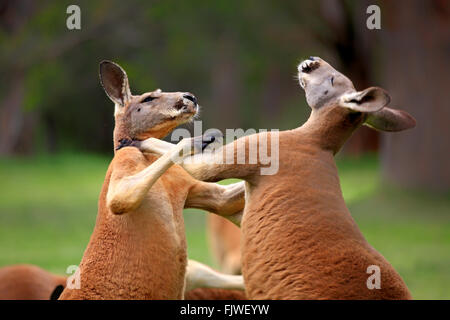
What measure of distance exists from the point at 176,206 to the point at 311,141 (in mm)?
811

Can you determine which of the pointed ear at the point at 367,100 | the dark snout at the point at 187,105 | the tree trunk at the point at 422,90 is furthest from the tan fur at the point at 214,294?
the tree trunk at the point at 422,90

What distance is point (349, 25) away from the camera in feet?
60.7

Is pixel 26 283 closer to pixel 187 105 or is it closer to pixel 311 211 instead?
pixel 187 105

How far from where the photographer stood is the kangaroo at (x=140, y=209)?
3467 mm

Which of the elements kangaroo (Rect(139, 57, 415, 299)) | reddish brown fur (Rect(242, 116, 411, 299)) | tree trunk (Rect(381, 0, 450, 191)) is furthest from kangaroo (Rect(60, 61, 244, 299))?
tree trunk (Rect(381, 0, 450, 191))

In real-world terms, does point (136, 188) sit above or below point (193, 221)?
above

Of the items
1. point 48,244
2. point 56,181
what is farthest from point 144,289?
point 56,181

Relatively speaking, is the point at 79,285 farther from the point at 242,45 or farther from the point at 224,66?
the point at 224,66

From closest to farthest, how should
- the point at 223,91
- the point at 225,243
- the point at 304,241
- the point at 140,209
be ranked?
1. the point at 304,241
2. the point at 140,209
3. the point at 225,243
4. the point at 223,91

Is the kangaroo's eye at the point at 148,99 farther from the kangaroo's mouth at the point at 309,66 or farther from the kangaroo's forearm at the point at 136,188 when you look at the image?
the kangaroo's mouth at the point at 309,66

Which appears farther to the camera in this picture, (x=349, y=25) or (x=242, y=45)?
(x=242, y=45)

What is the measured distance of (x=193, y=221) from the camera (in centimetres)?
1387

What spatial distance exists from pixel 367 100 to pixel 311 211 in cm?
58

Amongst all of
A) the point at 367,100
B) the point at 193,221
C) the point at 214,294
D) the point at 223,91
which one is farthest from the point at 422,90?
the point at 223,91
